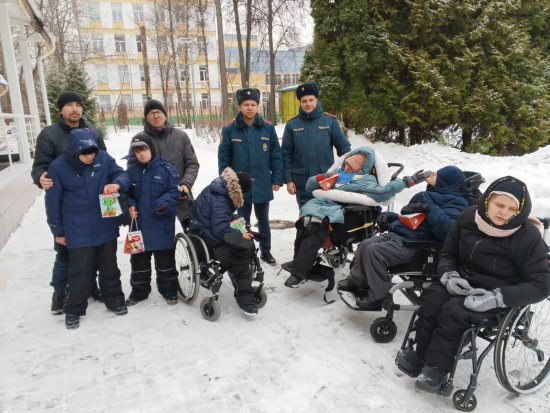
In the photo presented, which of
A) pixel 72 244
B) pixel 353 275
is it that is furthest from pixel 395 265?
pixel 72 244

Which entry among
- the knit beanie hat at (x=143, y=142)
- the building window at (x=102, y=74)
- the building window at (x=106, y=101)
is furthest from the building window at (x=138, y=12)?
the knit beanie hat at (x=143, y=142)

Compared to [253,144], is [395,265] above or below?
below

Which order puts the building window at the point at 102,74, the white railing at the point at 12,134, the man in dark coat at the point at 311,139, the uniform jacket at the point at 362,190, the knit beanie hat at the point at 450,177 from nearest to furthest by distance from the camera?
the knit beanie hat at the point at 450,177 → the uniform jacket at the point at 362,190 → the man in dark coat at the point at 311,139 → the white railing at the point at 12,134 → the building window at the point at 102,74

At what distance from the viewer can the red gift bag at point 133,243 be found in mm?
3287

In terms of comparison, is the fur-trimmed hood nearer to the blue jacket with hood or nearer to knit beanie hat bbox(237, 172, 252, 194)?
knit beanie hat bbox(237, 172, 252, 194)

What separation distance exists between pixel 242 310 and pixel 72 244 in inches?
55.4

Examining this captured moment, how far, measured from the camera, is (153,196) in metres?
3.38

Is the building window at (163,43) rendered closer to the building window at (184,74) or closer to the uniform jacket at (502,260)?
the building window at (184,74)

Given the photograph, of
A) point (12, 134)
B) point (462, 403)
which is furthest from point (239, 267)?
point (12, 134)

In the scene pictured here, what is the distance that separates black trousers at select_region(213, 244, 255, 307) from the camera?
3.18 meters

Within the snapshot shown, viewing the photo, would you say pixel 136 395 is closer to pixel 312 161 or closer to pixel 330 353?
pixel 330 353

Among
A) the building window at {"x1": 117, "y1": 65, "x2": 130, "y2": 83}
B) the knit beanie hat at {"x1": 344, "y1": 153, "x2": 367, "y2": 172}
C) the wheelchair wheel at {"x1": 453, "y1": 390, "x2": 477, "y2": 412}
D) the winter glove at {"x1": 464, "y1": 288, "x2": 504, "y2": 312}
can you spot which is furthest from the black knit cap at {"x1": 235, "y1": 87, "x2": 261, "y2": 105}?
the building window at {"x1": 117, "y1": 65, "x2": 130, "y2": 83}

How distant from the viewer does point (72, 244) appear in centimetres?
313

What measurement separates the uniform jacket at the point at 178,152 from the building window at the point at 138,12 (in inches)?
1540
